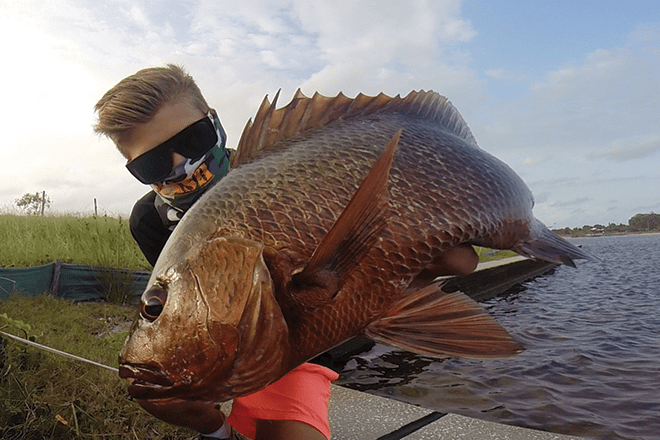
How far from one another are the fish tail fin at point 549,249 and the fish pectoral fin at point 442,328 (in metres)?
0.24

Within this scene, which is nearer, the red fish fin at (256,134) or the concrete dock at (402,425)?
the red fish fin at (256,134)

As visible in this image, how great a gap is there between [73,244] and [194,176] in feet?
26.1

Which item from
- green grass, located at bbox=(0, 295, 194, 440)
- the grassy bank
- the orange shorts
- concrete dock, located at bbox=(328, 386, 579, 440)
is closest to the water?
concrete dock, located at bbox=(328, 386, 579, 440)

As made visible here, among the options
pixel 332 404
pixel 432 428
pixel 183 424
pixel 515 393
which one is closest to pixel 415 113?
pixel 183 424

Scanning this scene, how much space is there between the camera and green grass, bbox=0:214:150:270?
282 inches

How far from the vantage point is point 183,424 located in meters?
2.19

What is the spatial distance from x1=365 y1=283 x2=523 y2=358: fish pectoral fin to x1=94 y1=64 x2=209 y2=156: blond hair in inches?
41.3

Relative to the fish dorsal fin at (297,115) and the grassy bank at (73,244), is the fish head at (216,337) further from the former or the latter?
the grassy bank at (73,244)

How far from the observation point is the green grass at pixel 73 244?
7.16 meters

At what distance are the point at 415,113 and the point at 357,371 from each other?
560cm

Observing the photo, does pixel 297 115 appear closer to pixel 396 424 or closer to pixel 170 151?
pixel 170 151

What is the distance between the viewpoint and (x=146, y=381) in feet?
2.87

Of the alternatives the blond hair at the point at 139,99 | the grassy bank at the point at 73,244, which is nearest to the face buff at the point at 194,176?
the blond hair at the point at 139,99

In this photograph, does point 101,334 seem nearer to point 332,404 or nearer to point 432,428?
point 332,404
